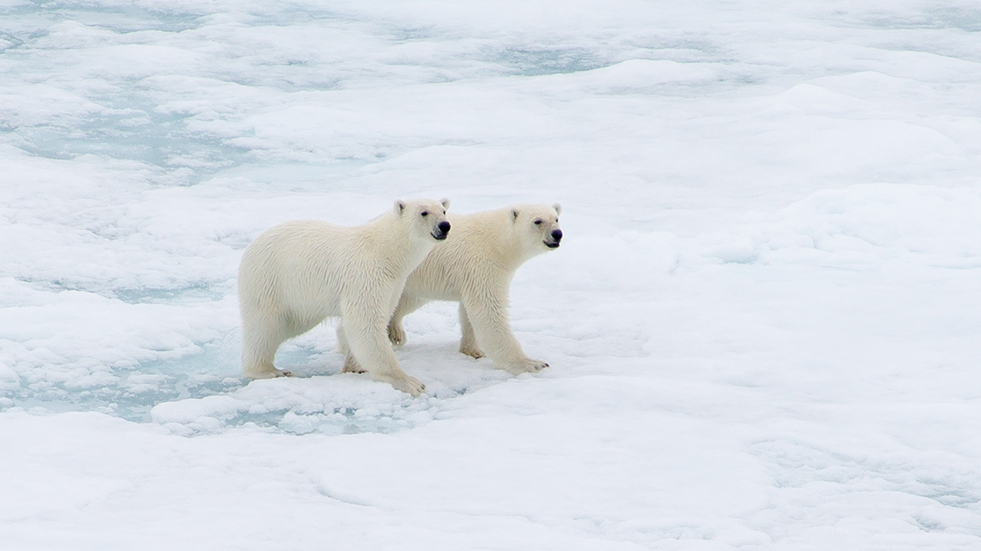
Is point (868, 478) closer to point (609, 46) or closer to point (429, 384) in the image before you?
point (429, 384)

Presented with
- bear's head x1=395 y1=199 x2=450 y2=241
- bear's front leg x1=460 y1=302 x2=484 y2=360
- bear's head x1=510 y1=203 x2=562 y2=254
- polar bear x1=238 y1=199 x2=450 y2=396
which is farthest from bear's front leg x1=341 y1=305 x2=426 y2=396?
bear's head x1=510 y1=203 x2=562 y2=254

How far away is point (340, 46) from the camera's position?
13.4m

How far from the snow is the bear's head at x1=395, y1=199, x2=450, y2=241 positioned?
0.71 metres

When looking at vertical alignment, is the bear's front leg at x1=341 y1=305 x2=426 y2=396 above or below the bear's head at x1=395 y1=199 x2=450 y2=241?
below

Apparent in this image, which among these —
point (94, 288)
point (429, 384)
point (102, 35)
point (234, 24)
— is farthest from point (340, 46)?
point (429, 384)

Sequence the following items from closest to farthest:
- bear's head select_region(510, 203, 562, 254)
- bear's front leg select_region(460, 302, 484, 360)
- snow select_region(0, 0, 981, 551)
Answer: snow select_region(0, 0, 981, 551) → bear's head select_region(510, 203, 562, 254) → bear's front leg select_region(460, 302, 484, 360)

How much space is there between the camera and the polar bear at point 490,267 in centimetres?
514

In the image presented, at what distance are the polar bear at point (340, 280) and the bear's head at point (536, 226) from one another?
376 millimetres

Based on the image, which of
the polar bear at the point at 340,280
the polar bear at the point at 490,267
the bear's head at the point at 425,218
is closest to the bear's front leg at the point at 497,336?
the polar bear at the point at 490,267

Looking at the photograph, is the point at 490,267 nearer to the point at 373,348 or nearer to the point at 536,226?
the point at 536,226

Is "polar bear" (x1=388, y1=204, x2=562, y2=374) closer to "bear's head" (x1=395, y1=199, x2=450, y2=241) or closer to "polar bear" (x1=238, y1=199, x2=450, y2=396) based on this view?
"polar bear" (x1=238, y1=199, x2=450, y2=396)

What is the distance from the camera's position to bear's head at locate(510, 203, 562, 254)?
512cm

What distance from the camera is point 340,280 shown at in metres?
4.92

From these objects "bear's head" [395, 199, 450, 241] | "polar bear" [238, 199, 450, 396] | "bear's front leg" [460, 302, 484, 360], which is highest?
"bear's head" [395, 199, 450, 241]
